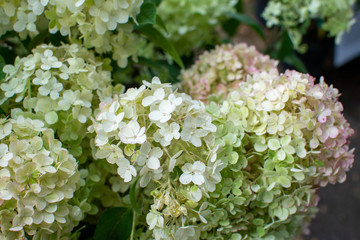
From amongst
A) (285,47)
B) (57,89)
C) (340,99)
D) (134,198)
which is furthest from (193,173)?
(340,99)

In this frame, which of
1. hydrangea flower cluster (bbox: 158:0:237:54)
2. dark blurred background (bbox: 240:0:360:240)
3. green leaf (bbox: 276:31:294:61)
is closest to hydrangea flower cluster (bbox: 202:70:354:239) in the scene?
green leaf (bbox: 276:31:294:61)

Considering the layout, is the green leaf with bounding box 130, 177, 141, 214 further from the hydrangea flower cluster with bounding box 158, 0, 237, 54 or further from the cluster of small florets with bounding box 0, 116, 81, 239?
the hydrangea flower cluster with bounding box 158, 0, 237, 54

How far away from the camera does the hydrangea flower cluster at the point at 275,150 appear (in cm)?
53

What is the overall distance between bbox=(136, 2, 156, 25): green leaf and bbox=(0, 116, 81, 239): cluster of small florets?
9.4 inches

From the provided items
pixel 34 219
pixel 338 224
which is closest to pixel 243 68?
pixel 34 219

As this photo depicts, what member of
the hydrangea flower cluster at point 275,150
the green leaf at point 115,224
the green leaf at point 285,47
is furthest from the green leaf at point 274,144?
the green leaf at point 285,47

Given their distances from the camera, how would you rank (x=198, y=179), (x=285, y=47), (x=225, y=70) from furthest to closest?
(x=285, y=47), (x=225, y=70), (x=198, y=179)

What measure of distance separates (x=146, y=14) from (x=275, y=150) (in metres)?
0.30

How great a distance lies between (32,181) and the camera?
1.55 feet

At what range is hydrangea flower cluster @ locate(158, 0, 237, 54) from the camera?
101 cm

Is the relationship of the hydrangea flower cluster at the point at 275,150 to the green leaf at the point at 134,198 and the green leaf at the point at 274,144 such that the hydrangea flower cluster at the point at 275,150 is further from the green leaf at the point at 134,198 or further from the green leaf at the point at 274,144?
the green leaf at the point at 134,198

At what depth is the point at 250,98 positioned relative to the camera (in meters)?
0.57

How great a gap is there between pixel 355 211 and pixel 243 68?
4.24ft

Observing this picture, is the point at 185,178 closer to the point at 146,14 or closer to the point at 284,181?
the point at 284,181
